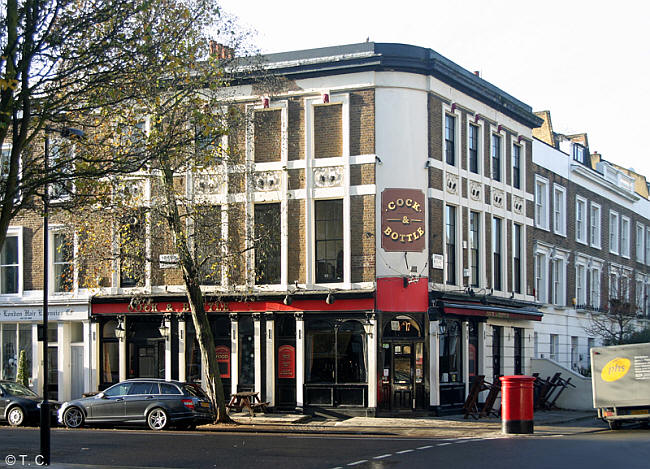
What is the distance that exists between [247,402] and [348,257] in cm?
552

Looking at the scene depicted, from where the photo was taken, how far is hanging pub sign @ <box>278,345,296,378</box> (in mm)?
28812

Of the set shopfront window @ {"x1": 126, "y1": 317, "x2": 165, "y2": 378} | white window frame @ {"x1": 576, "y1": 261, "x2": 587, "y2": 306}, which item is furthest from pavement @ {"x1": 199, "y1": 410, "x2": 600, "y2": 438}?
white window frame @ {"x1": 576, "y1": 261, "x2": 587, "y2": 306}

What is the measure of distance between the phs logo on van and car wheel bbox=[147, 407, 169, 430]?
12208mm

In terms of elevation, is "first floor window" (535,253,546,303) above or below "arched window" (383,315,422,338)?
above

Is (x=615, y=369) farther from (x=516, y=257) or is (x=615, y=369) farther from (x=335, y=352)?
(x=516, y=257)

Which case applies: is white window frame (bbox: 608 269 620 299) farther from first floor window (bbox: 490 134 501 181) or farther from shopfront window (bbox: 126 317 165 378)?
shopfront window (bbox: 126 317 165 378)

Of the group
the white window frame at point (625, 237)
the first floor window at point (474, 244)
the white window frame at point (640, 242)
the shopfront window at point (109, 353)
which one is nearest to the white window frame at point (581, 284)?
the white window frame at point (625, 237)

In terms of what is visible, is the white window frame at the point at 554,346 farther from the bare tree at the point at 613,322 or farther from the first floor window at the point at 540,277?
the bare tree at the point at 613,322

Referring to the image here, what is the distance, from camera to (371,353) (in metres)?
27.7

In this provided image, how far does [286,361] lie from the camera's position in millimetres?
28906

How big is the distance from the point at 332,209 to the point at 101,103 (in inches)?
568

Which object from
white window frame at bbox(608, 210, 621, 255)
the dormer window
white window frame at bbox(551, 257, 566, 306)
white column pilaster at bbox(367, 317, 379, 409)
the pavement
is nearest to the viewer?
the pavement

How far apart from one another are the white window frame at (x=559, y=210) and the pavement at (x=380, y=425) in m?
12.9

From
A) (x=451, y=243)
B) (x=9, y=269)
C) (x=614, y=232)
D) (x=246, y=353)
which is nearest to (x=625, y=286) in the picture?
(x=614, y=232)
